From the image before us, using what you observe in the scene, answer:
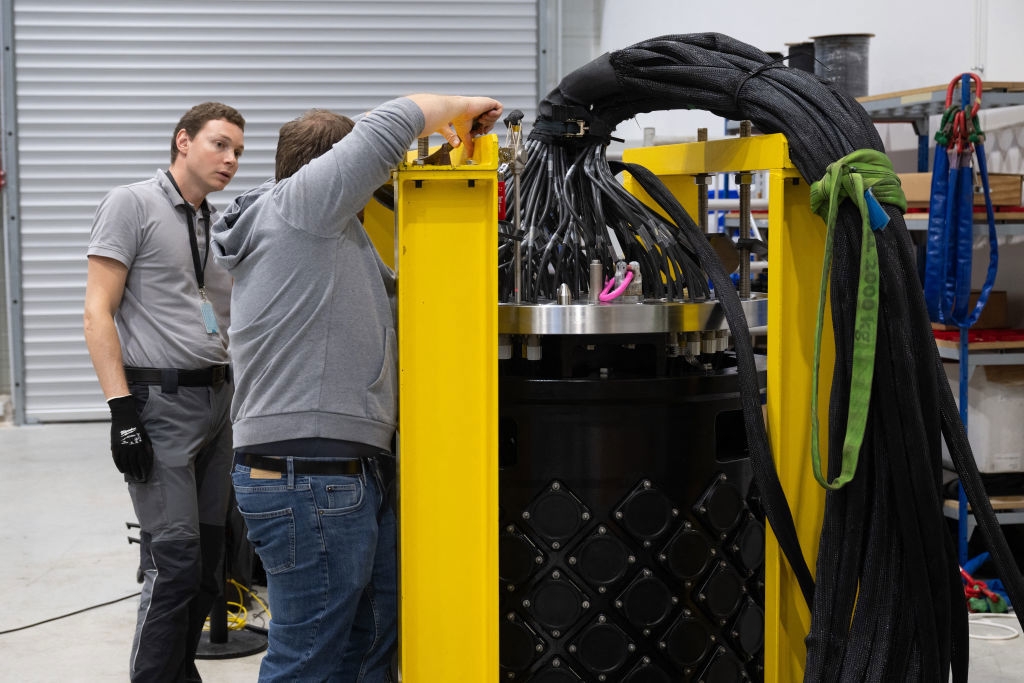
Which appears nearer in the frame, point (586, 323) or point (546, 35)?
point (586, 323)

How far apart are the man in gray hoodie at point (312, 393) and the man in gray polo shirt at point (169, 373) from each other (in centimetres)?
71

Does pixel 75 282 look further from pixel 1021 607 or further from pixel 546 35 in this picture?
pixel 1021 607

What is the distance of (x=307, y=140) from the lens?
2037 mm

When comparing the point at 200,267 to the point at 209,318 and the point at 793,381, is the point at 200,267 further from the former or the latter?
the point at 793,381

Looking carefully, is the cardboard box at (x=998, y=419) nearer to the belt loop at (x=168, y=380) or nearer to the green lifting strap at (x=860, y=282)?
the green lifting strap at (x=860, y=282)

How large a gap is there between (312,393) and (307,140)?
49 centimetres

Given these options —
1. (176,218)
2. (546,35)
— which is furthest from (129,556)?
(546,35)

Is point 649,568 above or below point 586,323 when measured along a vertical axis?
below

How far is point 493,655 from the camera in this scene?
1878mm

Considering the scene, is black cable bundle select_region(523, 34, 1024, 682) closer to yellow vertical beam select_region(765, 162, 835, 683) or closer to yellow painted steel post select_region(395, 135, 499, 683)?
yellow vertical beam select_region(765, 162, 835, 683)

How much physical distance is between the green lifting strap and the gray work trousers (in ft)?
5.18

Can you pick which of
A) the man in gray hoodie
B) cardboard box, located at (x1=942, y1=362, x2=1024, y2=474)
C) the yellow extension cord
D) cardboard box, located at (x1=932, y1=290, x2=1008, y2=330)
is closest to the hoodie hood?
the man in gray hoodie

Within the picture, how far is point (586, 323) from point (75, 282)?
617 cm

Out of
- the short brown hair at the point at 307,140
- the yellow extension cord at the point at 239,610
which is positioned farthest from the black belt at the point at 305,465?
the yellow extension cord at the point at 239,610
